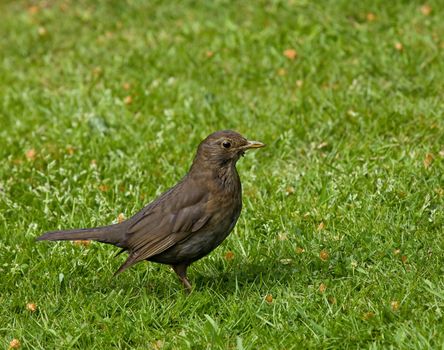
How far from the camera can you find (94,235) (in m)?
5.46

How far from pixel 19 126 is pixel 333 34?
3.35 metres

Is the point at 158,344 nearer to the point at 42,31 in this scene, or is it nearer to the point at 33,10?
the point at 42,31

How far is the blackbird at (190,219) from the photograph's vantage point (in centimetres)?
536

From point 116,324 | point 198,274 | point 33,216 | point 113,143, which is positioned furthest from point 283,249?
point 113,143

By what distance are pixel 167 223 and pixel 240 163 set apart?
2015mm

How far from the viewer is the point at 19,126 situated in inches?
327

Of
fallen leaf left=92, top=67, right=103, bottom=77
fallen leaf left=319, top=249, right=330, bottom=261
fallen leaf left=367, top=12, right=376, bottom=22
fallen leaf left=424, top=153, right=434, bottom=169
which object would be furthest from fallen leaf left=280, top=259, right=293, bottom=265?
fallen leaf left=367, top=12, right=376, bottom=22

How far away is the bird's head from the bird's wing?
0.20 meters

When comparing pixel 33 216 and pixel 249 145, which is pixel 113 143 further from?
pixel 249 145

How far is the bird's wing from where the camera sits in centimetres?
535

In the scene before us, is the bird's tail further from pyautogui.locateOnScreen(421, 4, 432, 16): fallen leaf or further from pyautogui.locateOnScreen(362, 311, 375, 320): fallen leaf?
pyautogui.locateOnScreen(421, 4, 432, 16): fallen leaf

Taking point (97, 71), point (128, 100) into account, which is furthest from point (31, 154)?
point (97, 71)

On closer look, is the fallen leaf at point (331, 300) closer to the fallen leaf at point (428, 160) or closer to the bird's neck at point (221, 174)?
the bird's neck at point (221, 174)

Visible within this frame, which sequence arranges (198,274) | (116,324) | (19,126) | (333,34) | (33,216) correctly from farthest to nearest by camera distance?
(333,34) < (19,126) < (33,216) < (198,274) < (116,324)
